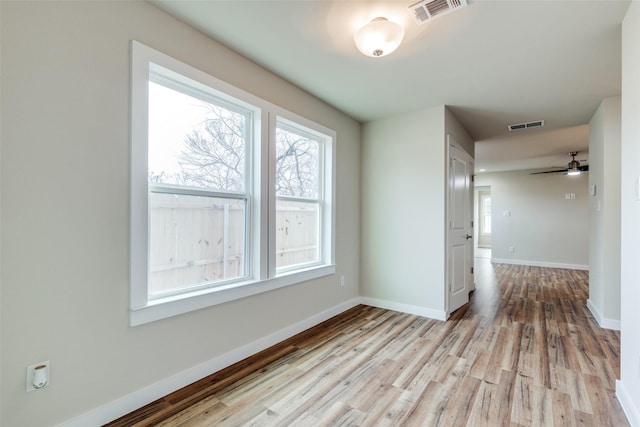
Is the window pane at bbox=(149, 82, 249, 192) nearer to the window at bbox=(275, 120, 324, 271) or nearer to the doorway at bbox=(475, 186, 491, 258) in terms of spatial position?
the window at bbox=(275, 120, 324, 271)

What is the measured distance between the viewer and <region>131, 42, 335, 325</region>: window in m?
1.76

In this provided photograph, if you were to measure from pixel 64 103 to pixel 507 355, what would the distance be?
11.7 ft

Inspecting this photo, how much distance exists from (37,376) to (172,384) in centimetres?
73

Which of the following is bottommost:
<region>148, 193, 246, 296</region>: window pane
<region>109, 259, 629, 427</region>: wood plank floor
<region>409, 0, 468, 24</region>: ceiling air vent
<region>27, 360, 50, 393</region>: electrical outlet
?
<region>109, 259, 629, 427</region>: wood plank floor

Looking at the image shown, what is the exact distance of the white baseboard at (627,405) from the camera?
1581 mm

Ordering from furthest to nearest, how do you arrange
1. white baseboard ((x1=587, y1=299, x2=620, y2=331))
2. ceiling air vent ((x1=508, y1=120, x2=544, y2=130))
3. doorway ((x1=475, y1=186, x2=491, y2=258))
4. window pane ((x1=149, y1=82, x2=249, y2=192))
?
doorway ((x1=475, y1=186, x2=491, y2=258)), ceiling air vent ((x1=508, y1=120, x2=544, y2=130)), white baseboard ((x1=587, y1=299, x2=620, y2=331)), window pane ((x1=149, y1=82, x2=249, y2=192))

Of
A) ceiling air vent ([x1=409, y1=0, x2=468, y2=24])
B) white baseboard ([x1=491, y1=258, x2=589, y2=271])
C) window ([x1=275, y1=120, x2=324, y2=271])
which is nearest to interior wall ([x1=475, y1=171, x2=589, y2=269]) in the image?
white baseboard ([x1=491, y1=258, x2=589, y2=271])

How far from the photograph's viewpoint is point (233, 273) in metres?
2.40

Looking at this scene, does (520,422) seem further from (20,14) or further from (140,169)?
(20,14)

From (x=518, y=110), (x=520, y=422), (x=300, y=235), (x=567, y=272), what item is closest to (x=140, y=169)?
(x=300, y=235)

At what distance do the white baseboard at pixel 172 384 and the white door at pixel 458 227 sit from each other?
6.52 feet

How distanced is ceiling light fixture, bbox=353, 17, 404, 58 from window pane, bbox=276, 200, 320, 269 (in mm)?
1543

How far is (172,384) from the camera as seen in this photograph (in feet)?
6.23

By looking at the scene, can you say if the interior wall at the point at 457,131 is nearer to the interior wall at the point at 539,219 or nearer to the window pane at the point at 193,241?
the window pane at the point at 193,241
